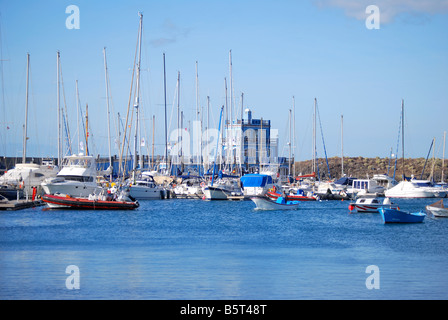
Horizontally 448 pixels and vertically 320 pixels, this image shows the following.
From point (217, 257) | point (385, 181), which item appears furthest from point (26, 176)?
point (385, 181)

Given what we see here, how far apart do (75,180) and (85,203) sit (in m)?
6.94

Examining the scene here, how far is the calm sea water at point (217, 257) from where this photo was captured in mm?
20094

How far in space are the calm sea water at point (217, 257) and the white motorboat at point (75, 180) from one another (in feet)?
26.0

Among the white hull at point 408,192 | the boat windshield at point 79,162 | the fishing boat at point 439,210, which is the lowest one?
the white hull at point 408,192

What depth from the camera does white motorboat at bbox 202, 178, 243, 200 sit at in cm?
7381

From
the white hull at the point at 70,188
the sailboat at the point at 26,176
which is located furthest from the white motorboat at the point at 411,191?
the sailboat at the point at 26,176

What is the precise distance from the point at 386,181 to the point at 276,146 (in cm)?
3021

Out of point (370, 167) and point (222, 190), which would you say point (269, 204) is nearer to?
point (222, 190)

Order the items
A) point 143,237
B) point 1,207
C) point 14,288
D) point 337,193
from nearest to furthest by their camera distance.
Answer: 1. point 14,288
2. point 143,237
3. point 1,207
4. point 337,193

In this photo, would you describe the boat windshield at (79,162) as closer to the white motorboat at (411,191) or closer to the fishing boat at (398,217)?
the fishing boat at (398,217)

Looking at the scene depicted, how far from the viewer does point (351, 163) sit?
→ 161m

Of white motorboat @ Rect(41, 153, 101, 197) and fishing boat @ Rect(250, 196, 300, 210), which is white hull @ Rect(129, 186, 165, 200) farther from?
fishing boat @ Rect(250, 196, 300, 210)
